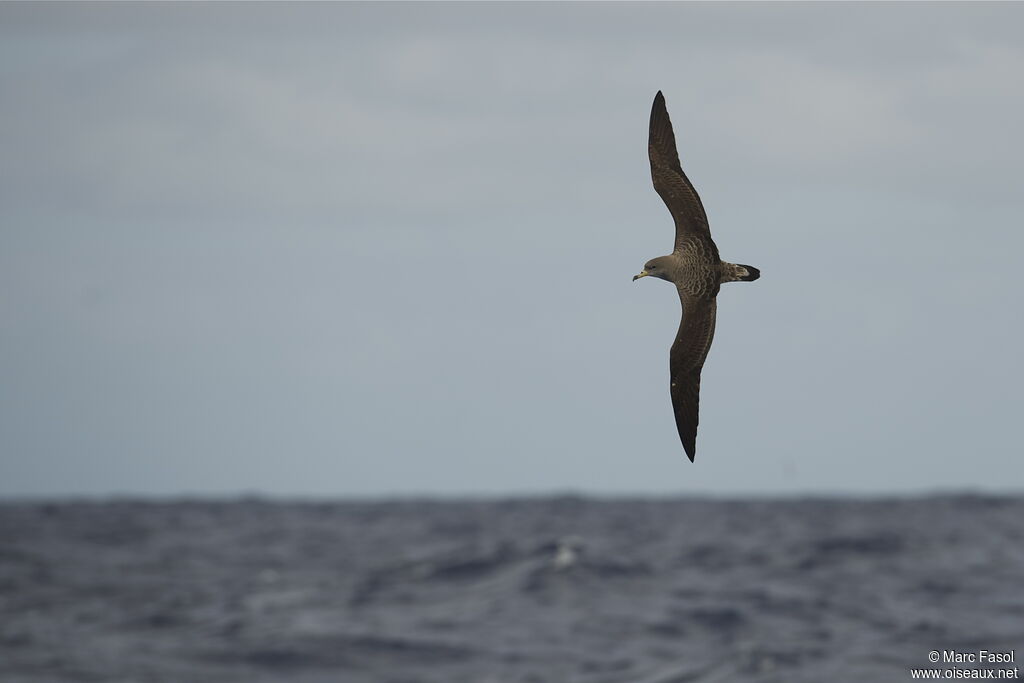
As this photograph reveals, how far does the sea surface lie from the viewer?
2612 centimetres

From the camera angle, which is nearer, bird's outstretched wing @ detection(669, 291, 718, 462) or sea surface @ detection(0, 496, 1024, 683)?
bird's outstretched wing @ detection(669, 291, 718, 462)

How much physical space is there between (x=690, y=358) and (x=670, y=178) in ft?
5.17

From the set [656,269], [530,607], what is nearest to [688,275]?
[656,269]

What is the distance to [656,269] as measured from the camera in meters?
10.7

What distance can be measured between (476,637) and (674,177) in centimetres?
1993

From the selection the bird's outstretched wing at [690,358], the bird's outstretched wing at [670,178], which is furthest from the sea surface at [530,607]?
the bird's outstretched wing at [670,178]

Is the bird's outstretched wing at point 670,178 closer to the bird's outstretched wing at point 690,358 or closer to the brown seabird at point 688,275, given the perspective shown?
the brown seabird at point 688,275

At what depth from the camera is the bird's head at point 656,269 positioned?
34.9ft

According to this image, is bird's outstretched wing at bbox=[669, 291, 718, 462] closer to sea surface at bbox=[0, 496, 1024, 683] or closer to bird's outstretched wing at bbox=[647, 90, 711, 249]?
bird's outstretched wing at bbox=[647, 90, 711, 249]

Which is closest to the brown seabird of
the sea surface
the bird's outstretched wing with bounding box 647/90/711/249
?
the bird's outstretched wing with bounding box 647/90/711/249

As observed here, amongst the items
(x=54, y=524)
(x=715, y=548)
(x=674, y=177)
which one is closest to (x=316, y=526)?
(x=54, y=524)

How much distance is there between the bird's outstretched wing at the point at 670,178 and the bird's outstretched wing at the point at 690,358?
0.59 m

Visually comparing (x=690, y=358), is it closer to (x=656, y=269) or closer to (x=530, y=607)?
(x=656, y=269)

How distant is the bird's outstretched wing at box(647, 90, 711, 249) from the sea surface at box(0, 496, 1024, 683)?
15428mm
